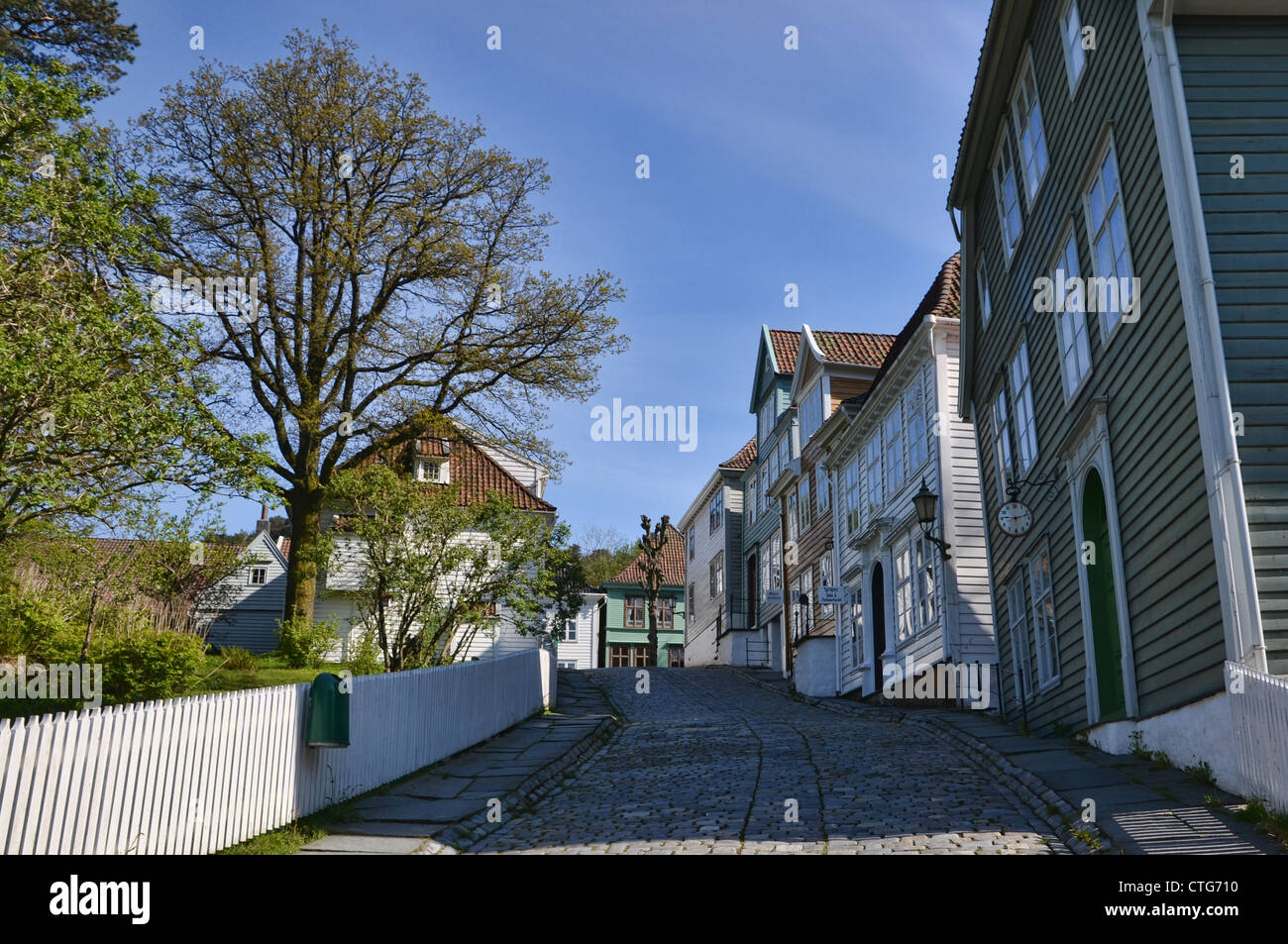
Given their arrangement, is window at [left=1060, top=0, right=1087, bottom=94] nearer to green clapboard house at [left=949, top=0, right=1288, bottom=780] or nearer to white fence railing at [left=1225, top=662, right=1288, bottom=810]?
green clapboard house at [left=949, top=0, right=1288, bottom=780]

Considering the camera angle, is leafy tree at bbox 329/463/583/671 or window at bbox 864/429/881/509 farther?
window at bbox 864/429/881/509

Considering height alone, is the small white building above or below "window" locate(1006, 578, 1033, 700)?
above

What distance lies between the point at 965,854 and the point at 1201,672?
304 centimetres

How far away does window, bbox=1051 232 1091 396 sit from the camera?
39.9 feet

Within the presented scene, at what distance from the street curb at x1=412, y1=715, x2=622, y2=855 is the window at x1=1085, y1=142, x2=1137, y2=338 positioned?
25.0ft

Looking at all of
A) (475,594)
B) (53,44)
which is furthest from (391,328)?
(475,594)

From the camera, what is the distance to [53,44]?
21.7 metres

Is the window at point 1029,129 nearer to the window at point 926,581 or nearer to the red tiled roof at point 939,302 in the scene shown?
the red tiled roof at point 939,302

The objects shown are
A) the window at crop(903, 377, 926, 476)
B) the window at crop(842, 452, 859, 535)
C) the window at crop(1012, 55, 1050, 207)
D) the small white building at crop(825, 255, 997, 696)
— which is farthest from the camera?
the window at crop(842, 452, 859, 535)

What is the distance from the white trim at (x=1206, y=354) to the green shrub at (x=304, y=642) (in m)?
17.8

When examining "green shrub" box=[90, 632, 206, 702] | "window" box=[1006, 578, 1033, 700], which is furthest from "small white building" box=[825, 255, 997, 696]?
"green shrub" box=[90, 632, 206, 702]

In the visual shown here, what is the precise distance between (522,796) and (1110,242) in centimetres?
824

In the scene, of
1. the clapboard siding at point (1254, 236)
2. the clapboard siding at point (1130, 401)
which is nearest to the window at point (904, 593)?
the clapboard siding at point (1130, 401)
